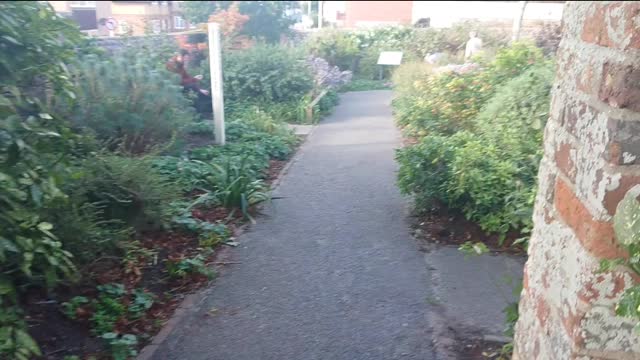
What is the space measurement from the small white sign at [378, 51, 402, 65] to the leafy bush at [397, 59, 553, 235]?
47.5 feet

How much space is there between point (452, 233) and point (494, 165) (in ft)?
2.59

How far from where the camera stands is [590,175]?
1.71 meters

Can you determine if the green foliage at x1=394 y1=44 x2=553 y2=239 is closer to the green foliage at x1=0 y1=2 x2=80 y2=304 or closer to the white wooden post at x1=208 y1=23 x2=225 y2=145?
the green foliage at x1=0 y1=2 x2=80 y2=304

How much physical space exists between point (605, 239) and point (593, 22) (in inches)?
25.2

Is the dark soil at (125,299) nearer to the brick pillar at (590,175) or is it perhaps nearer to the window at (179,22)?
the brick pillar at (590,175)

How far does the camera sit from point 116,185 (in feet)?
17.5

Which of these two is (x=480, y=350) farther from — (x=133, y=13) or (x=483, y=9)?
(x=133, y=13)

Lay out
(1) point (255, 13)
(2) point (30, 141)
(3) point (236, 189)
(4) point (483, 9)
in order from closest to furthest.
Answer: (4) point (483, 9)
(2) point (30, 141)
(3) point (236, 189)
(1) point (255, 13)

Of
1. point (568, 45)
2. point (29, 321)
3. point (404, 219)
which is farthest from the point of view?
point (404, 219)

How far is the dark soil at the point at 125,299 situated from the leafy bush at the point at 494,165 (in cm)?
224

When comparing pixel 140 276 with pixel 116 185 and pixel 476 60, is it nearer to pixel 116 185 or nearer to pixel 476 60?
pixel 116 185

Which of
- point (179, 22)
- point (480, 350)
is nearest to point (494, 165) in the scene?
point (480, 350)

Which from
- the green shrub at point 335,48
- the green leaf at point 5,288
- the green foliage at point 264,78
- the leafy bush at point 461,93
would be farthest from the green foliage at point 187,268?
the green shrub at point 335,48

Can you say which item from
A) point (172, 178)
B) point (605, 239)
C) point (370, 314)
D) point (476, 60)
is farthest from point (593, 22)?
point (476, 60)
